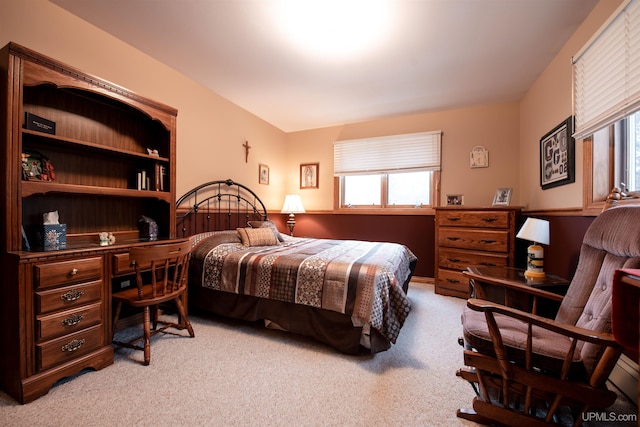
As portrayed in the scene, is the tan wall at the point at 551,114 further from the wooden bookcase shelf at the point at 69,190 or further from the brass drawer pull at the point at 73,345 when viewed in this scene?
the brass drawer pull at the point at 73,345

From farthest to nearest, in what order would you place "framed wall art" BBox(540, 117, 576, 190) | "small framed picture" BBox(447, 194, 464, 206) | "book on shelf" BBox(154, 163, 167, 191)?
"small framed picture" BBox(447, 194, 464, 206) < "book on shelf" BBox(154, 163, 167, 191) < "framed wall art" BBox(540, 117, 576, 190)

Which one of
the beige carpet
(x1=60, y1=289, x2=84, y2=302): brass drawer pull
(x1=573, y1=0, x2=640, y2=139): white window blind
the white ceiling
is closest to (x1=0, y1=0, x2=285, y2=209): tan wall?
the white ceiling

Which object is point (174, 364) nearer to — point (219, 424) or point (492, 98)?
point (219, 424)

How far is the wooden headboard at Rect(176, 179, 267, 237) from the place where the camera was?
2953 mm

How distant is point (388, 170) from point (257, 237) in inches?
94.1

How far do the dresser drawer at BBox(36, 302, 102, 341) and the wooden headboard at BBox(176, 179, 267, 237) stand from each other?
4.29ft

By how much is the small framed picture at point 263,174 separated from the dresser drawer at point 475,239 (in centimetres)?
274

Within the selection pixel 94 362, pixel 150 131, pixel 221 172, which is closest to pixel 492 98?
pixel 221 172

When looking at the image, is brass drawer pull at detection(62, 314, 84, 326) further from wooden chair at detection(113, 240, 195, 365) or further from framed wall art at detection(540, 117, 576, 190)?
framed wall art at detection(540, 117, 576, 190)

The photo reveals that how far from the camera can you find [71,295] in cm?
155

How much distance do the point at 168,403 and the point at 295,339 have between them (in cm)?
95

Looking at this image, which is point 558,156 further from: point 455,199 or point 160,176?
point 160,176

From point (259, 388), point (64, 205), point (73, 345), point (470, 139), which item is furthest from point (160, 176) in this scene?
point (470, 139)

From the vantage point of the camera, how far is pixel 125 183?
91.6 inches
